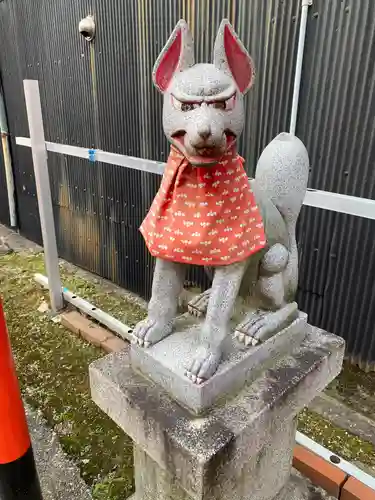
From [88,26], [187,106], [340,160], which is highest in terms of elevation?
[88,26]

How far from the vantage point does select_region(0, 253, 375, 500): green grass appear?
208 cm

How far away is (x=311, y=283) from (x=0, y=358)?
191 centimetres

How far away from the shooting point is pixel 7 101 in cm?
454

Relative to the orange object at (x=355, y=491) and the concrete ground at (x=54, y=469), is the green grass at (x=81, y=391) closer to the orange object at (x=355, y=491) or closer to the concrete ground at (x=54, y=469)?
the concrete ground at (x=54, y=469)

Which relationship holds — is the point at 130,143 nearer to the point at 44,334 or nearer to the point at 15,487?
the point at 44,334

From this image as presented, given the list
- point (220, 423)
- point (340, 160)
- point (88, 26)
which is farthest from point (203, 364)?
point (88, 26)

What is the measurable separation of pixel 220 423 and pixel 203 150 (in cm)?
75

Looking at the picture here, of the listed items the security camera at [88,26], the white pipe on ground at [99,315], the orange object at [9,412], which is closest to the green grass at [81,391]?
the white pipe on ground at [99,315]

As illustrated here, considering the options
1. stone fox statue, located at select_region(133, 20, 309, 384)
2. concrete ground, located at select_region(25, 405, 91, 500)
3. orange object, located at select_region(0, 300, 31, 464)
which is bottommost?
concrete ground, located at select_region(25, 405, 91, 500)

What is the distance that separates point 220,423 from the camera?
3.77 feet

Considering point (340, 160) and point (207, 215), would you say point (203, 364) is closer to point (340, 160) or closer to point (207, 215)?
point (207, 215)

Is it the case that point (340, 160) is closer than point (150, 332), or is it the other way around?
point (150, 332)

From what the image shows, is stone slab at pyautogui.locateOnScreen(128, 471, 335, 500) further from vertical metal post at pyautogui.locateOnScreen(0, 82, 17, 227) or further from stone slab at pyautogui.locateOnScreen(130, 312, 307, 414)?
vertical metal post at pyautogui.locateOnScreen(0, 82, 17, 227)

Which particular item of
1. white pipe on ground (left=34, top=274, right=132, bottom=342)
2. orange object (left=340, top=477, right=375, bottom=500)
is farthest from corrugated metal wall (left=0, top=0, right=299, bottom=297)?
orange object (left=340, top=477, right=375, bottom=500)
